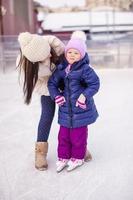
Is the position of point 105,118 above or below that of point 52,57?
below

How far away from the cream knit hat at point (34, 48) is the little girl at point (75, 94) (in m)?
0.10

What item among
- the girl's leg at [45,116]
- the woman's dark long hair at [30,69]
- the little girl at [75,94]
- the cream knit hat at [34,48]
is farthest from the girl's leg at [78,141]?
the cream knit hat at [34,48]

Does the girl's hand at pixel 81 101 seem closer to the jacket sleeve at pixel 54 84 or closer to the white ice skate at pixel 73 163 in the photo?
the jacket sleeve at pixel 54 84

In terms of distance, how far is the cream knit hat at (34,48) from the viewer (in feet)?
5.89

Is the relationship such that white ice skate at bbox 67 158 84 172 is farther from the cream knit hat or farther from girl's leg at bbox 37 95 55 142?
the cream knit hat

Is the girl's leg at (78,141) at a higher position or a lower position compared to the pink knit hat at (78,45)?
lower

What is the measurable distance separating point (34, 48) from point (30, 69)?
0.11 meters

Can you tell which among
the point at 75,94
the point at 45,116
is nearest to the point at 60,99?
the point at 75,94

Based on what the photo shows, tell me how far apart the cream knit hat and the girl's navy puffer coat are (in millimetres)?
106

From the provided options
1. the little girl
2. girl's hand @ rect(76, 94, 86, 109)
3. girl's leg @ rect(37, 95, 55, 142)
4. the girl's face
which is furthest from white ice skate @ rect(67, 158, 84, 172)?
the girl's face

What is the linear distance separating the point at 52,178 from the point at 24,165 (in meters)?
0.23

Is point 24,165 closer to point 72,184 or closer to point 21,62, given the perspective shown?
point 72,184

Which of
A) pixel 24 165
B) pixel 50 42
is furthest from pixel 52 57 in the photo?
pixel 24 165

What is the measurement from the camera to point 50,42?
189 cm
